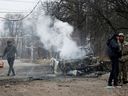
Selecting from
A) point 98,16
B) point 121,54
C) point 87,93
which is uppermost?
point 98,16

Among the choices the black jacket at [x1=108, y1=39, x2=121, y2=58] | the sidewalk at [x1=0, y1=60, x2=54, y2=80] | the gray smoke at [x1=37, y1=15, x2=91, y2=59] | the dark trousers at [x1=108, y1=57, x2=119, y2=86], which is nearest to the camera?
the black jacket at [x1=108, y1=39, x2=121, y2=58]

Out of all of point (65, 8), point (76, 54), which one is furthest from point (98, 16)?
point (76, 54)

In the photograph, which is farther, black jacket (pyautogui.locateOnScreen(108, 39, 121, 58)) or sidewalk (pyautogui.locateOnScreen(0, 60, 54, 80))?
sidewalk (pyautogui.locateOnScreen(0, 60, 54, 80))

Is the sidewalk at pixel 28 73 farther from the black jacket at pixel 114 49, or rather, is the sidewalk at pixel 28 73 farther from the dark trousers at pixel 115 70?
the black jacket at pixel 114 49

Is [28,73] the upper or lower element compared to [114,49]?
lower

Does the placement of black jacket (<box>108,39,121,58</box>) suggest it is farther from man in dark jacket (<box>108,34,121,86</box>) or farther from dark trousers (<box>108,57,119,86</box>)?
→ dark trousers (<box>108,57,119,86</box>)

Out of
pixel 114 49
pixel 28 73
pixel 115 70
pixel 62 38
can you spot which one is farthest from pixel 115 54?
pixel 62 38

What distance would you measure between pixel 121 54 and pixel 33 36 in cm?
4644

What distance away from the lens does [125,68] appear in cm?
1562

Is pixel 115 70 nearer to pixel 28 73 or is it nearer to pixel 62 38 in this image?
pixel 28 73

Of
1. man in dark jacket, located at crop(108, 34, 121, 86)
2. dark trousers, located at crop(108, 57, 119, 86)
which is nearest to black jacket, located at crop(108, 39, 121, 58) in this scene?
man in dark jacket, located at crop(108, 34, 121, 86)

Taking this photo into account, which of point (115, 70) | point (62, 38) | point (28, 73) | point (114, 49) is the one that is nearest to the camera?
point (114, 49)

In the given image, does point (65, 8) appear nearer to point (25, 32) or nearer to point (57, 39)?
point (57, 39)

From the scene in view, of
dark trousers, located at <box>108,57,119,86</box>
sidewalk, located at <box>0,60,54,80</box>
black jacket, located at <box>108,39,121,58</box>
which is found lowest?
sidewalk, located at <box>0,60,54,80</box>
